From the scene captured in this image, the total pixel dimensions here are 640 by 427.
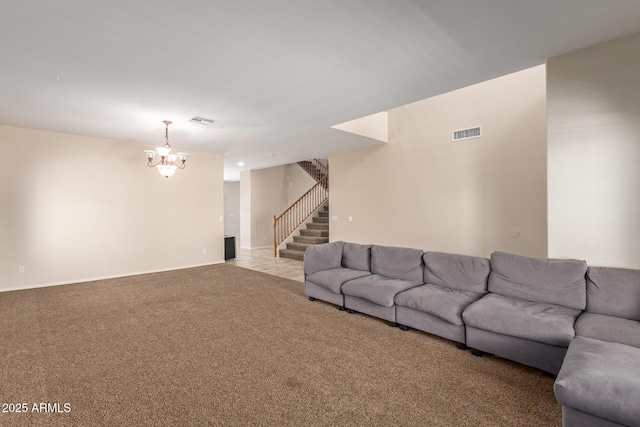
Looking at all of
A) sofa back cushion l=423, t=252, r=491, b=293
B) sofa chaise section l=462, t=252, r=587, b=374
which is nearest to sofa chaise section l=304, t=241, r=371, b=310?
sofa back cushion l=423, t=252, r=491, b=293

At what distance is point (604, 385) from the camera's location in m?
1.52

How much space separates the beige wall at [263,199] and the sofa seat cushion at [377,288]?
6.92 meters

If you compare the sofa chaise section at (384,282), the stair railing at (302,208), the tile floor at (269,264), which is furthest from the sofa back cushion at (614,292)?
the stair railing at (302,208)

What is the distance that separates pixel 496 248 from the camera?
4980mm

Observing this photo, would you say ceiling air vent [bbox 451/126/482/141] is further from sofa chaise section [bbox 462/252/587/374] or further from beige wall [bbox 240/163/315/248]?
beige wall [bbox 240/163/315/248]

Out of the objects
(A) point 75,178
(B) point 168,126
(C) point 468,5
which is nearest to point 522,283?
(C) point 468,5

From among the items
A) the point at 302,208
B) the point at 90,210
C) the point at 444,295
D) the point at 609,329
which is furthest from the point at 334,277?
the point at 302,208

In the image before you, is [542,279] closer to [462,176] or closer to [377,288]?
[377,288]

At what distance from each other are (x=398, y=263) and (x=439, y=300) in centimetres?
100

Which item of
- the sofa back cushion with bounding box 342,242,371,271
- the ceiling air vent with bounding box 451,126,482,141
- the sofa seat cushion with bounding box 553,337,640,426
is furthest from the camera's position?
the ceiling air vent with bounding box 451,126,482,141

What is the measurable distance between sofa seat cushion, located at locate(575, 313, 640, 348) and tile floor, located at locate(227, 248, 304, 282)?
4.17 meters

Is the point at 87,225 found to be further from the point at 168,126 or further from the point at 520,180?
the point at 520,180

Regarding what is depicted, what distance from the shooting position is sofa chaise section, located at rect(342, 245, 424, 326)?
3.47m

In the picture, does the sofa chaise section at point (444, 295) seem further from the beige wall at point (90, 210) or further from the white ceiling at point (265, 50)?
the beige wall at point (90, 210)
